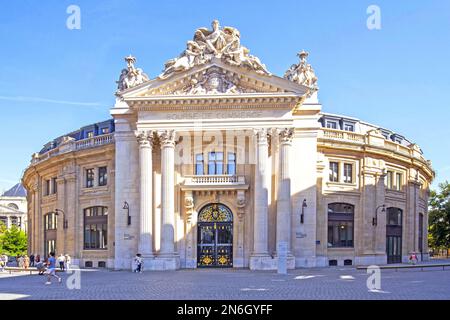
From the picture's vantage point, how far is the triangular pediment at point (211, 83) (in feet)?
145

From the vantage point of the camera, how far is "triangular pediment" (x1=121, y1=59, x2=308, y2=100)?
44.1 metres

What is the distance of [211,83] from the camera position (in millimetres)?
44656

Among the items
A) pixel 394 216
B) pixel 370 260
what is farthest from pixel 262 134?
pixel 394 216

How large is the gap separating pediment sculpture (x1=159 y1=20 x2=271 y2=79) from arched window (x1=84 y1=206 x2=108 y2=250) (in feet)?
55.2

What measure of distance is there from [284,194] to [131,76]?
55.9ft

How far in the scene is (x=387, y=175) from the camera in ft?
185

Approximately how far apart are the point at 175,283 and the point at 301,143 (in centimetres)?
2030

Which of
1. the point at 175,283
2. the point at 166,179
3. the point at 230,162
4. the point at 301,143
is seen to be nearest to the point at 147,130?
the point at 166,179

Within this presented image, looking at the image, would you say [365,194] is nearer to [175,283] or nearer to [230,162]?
[230,162]

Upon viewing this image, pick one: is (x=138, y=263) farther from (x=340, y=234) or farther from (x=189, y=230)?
(x=340, y=234)

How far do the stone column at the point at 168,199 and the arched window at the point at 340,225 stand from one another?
50.7 feet

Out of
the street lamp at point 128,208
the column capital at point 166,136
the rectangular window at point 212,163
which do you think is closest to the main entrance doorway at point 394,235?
the rectangular window at point 212,163

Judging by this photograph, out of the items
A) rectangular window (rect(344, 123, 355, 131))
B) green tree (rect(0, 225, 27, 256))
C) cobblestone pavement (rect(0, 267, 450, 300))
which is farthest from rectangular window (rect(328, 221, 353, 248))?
green tree (rect(0, 225, 27, 256))
